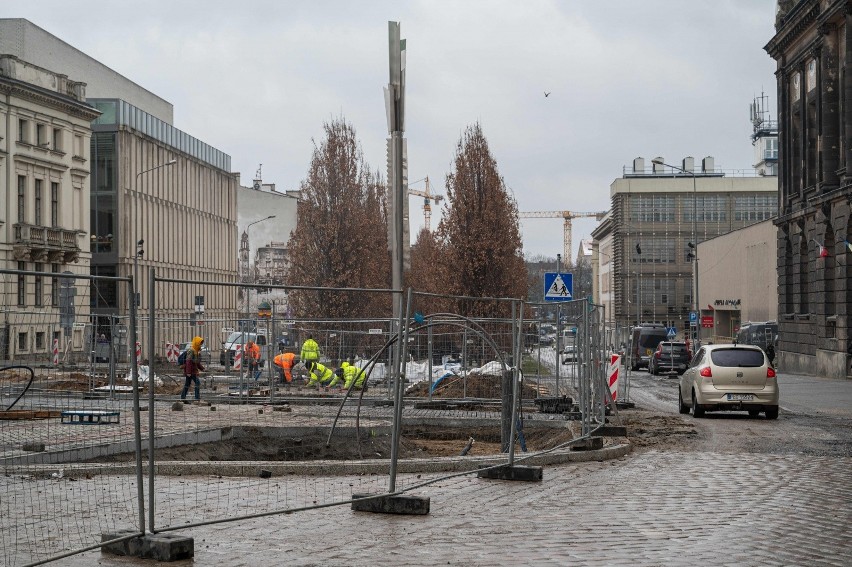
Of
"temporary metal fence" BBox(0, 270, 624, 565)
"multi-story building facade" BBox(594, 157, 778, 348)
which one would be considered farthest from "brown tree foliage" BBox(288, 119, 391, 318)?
"multi-story building facade" BBox(594, 157, 778, 348)

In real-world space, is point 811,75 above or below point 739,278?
above

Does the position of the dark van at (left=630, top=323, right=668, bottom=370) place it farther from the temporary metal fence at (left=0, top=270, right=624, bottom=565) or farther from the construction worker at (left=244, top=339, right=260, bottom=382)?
the construction worker at (left=244, top=339, right=260, bottom=382)

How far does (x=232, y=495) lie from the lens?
11414mm

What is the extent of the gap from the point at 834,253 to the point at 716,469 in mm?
40811

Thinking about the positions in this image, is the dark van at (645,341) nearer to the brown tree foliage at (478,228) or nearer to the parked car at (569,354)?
the brown tree foliage at (478,228)

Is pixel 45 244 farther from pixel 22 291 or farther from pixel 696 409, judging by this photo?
pixel 22 291

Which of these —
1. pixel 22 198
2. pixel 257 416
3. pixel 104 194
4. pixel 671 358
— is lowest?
pixel 671 358

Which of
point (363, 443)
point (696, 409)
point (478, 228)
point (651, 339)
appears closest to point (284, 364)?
point (363, 443)

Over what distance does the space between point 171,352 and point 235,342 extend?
189 inches

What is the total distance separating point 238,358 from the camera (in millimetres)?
20422

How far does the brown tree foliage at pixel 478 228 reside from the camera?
190 feet

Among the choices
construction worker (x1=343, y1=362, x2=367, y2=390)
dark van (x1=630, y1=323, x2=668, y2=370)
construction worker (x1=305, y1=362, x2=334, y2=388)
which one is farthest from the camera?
dark van (x1=630, y1=323, x2=668, y2=370)

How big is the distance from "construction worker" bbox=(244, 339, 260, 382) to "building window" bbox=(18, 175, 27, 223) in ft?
135

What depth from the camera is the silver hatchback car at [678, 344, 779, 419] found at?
23.6 metres
